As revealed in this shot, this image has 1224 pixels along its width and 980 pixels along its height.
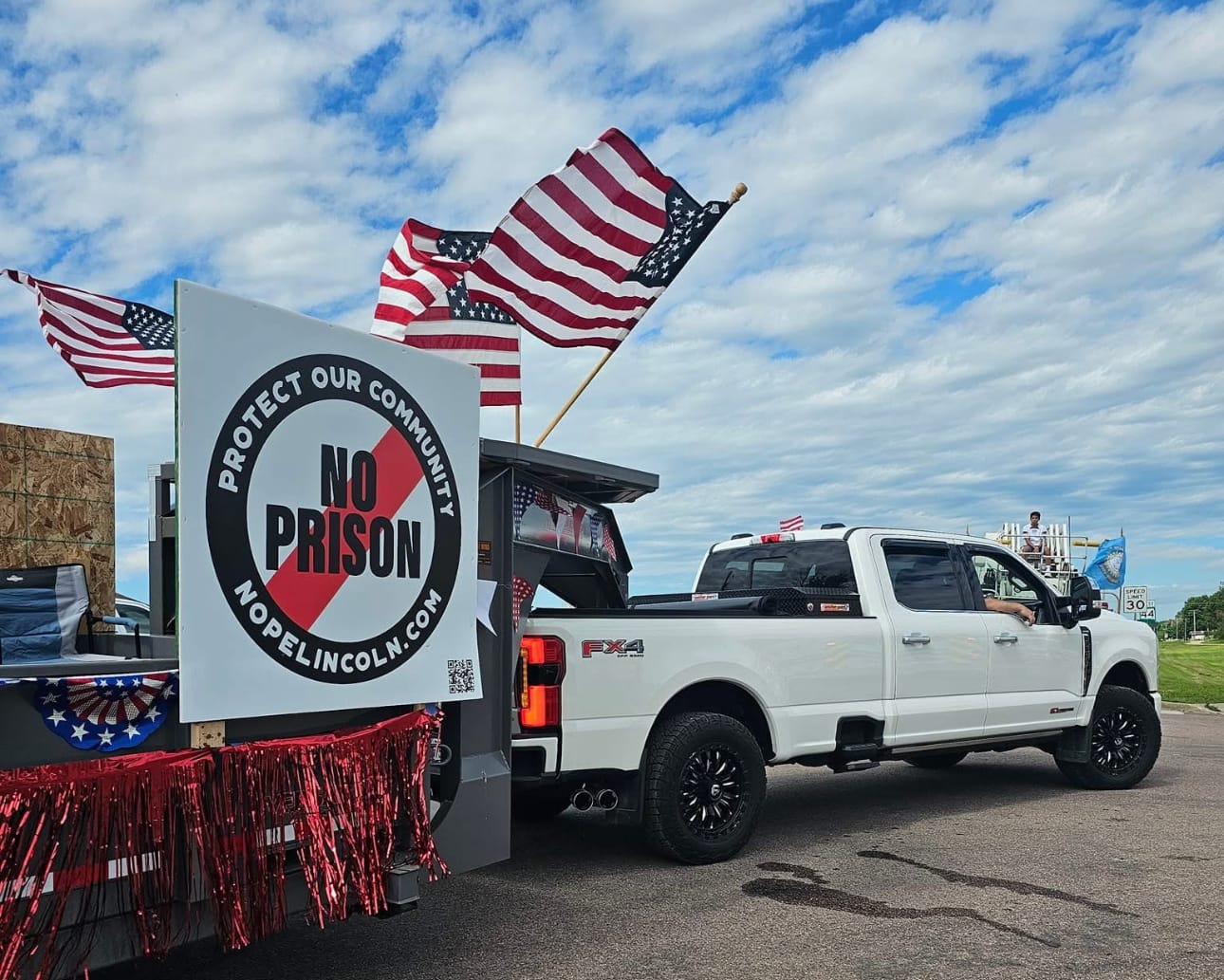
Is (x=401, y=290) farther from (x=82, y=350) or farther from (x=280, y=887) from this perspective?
(x=280, y=887)

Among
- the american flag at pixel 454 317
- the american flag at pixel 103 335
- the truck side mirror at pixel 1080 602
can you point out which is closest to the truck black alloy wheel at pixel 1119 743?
the truck side mirror at pixel 1080 602

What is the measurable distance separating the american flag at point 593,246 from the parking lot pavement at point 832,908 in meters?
3.94

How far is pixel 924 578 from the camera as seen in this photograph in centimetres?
825

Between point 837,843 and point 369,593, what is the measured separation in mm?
4156

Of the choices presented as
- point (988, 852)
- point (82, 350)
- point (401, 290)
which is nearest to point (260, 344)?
point (988, 852)

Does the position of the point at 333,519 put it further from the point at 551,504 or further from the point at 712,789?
the point at 712,789

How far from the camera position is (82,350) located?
1094cm

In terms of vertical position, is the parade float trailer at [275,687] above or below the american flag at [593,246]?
below

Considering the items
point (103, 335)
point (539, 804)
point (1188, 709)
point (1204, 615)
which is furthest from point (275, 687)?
point (1204, 615)

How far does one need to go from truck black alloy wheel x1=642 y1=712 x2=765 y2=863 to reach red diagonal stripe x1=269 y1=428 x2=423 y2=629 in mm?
2498

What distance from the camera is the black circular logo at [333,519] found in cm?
402

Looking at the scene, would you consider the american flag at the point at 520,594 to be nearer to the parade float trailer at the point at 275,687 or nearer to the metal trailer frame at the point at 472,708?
the metal trailer frame at the point at 472,708

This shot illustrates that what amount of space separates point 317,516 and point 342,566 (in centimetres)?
21

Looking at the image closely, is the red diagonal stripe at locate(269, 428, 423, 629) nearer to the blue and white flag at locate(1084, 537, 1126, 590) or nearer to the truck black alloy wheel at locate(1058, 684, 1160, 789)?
the truck black alloy wheel at locate(1058, 684, 1160, 789)
